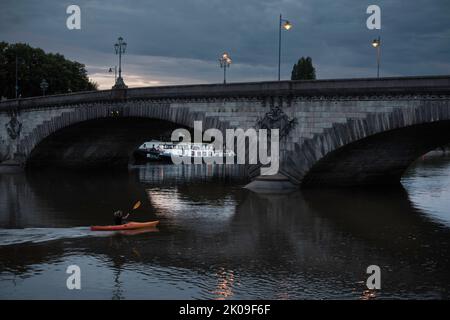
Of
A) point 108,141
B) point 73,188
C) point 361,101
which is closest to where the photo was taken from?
point 361,101

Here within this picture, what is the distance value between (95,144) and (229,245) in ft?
150

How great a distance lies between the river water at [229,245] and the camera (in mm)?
18859

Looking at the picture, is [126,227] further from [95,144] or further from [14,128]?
[14,128]

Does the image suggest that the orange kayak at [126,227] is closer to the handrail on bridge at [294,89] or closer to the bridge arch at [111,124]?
the handrail on bridge at [294,89]

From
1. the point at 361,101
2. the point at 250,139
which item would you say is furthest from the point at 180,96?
the point at 361,101

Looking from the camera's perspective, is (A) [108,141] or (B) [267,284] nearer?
(B) [267,284]

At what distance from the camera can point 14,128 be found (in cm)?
6800

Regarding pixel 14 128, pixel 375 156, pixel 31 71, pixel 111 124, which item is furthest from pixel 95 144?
pixel 31 71

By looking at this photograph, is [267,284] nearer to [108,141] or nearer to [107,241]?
[107,241]

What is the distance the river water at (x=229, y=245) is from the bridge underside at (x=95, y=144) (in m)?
17.6

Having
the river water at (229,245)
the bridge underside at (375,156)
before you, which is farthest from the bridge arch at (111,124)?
the bridge underside at (375,156)

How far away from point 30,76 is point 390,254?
281 ft

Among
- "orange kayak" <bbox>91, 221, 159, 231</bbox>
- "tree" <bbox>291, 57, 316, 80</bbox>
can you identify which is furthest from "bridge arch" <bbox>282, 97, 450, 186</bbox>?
"tree" <bbox>291, 57, 316, 80</bbox>
